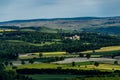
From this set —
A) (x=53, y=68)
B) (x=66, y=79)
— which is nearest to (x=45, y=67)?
(x=53, y=68)

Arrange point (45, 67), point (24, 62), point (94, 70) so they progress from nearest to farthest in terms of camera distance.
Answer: point (94, 70), point (45, 67), point (24, 62)

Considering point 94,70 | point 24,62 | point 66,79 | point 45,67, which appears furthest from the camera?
point 24,62

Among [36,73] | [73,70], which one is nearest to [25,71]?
[36,73]

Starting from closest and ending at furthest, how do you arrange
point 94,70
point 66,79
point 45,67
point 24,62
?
point 66,79
point 94,70
point 45,67
point 24,62

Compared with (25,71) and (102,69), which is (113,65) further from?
(25,71)

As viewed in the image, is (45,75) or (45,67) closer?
(45,75)

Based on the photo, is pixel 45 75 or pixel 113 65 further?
pixel 113 65

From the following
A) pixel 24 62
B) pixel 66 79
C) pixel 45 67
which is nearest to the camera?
pixel 66 79

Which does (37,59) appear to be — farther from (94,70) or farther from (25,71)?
(94,70)
